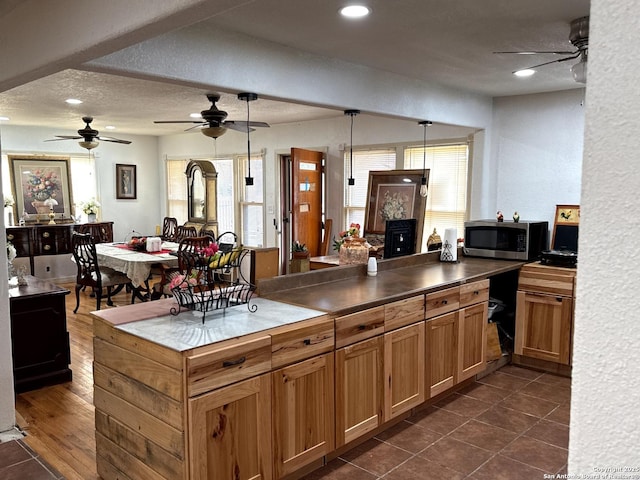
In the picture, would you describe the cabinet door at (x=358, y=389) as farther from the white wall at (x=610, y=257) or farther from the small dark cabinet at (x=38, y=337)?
the small dark cabinet at (x=38, y=337)

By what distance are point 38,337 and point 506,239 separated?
4.01 m

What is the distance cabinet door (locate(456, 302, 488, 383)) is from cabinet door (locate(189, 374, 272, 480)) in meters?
1.83

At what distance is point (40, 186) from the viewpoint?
777 cm

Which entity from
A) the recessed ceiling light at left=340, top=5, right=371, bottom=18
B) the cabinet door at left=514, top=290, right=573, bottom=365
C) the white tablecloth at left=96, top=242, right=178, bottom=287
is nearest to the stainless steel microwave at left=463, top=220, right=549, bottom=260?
the cabinet door at left=514, top=290, right=573, bottom=365

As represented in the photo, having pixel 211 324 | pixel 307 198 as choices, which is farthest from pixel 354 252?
pixel 307 198

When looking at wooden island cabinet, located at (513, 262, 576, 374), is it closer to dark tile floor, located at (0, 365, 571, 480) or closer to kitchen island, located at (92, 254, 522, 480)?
dark tile floor, located at (0, 365, 571, 480)

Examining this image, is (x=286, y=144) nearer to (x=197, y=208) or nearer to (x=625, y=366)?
(x=197, y=208)

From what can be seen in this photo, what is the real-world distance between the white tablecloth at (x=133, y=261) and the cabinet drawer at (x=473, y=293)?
3.44 metres

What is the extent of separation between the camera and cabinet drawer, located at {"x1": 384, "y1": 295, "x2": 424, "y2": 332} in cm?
303

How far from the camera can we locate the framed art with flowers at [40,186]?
7586 millimetres

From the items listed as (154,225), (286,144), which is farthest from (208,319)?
(154,225)

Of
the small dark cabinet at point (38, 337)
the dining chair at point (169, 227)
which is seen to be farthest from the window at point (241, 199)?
the small dark cabinet at point (38, 337)

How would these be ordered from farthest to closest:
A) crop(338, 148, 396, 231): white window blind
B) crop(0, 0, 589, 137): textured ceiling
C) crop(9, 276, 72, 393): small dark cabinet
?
crop(338, 148, 396, 231): white window blind → crop(9, 276, 72, 393): small dark cabinet → crop(0, 0, 589, 137): textured ceiling

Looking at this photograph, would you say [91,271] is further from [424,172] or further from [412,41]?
[412,41]
